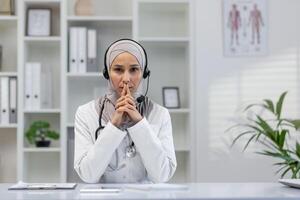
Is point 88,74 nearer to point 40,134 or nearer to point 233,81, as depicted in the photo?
point 40,134

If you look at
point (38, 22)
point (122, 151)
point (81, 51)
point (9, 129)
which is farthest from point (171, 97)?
point (122, 151)

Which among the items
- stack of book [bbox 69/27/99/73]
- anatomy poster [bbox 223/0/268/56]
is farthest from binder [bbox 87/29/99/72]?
anatomy poster [bbox 223/0/268/56]

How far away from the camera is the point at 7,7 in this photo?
→ 3.45 m

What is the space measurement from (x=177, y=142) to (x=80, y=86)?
2.78 ft

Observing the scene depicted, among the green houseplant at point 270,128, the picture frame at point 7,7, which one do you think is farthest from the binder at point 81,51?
the green houseplant at point 270,128

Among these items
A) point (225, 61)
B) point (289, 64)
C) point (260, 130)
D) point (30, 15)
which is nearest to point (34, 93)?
point (30, 15)

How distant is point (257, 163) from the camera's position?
3314mm

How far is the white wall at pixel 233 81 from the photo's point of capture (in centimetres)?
331

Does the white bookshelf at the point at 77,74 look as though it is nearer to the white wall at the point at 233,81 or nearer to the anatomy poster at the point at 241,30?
the white wall at the point at 233,81

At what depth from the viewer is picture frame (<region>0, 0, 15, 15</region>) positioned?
3441mm

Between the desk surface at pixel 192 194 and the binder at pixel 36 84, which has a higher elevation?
the binder at pixel 36 84

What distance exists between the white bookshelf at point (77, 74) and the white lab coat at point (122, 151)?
1.33 m

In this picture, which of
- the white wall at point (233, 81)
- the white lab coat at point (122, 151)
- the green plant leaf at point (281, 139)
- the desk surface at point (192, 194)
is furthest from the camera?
the white wall at point (233, 81)

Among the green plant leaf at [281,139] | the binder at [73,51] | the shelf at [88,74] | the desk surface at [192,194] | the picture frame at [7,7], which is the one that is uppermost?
the picture frame at [7,7]
